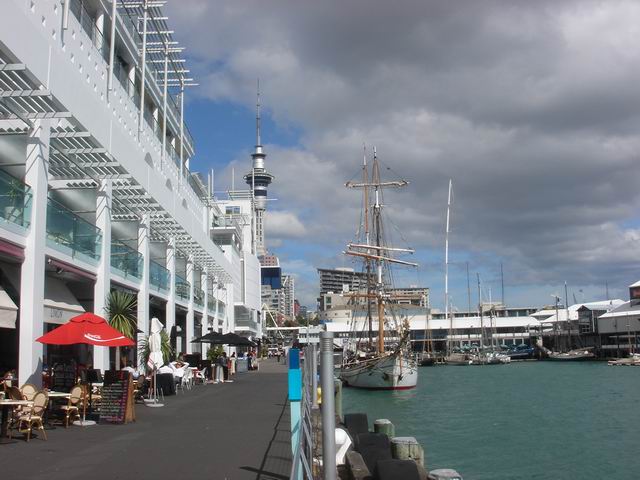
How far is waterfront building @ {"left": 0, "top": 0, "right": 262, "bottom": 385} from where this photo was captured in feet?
53.2

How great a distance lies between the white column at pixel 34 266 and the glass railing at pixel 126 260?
26.6 feet

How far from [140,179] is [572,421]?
20046 mm

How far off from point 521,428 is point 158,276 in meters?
17.7

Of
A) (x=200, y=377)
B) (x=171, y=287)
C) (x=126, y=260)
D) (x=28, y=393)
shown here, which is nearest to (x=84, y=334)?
(x=28, y=393)

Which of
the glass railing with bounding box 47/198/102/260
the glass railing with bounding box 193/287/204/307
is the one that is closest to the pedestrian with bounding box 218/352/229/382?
the glass railing with bounding box 193/287/204/307

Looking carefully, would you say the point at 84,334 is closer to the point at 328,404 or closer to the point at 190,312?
the point at 328,404

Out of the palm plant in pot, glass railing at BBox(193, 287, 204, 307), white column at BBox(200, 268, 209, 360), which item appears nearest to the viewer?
the palm plant in pot

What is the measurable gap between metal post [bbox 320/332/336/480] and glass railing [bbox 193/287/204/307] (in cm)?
3897

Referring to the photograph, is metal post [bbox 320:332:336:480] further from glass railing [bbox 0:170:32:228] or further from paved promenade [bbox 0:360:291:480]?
glass railing [bbox 0:170:32:228]

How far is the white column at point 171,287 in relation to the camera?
34594mm

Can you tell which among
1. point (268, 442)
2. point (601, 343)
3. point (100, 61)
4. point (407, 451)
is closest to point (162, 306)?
point (100, 61)

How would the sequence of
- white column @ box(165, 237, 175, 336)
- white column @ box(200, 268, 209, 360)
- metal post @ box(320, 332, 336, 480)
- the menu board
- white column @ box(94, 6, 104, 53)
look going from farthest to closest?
1. white column @ box(200, 268, 209, 360)
2. white column @ box(165, 237, 175, 336)
3. white column @ box(94, 6, 104, 53)
4. the menu board
5. metal post @ box(320, 332, 336, 480)

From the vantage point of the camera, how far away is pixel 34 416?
1281cm

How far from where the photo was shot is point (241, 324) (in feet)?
261
